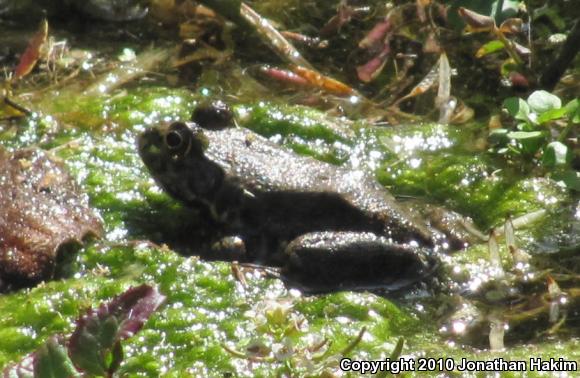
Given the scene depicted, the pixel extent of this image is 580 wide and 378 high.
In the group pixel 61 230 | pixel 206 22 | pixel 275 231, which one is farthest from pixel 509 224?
pixel 206 22

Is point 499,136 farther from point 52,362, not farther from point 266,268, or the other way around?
point 52,362

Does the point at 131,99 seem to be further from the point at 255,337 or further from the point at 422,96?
the point at 255,337

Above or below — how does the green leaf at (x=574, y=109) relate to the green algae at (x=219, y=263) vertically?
above

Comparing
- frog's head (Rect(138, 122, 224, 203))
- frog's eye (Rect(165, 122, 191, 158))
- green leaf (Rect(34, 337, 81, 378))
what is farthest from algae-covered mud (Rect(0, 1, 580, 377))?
green leaf (Rect(34, 337, 81, 378))

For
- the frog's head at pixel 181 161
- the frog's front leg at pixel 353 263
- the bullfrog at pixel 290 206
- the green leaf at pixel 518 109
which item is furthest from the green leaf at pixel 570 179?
the frog's head at pixel 181 161

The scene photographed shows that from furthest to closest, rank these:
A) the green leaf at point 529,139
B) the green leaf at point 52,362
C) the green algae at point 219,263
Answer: the green leaf at point 529,139 < the green algae at point 219,263 < the green leaf at point 52,362

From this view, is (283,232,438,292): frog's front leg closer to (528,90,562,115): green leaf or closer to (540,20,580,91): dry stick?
(528,90,562,115): green leaf

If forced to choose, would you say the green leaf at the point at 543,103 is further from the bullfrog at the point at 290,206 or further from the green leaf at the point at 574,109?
the bullfrog at the point at 290,206
